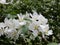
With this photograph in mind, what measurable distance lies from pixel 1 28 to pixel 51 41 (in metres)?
0.59

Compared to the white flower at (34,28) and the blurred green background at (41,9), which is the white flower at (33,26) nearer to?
the white flower at (34,28)

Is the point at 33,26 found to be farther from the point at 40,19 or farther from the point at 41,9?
the point at 41,9

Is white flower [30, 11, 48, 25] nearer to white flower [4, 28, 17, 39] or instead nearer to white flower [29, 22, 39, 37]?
white flower [29, 22, 39, 37]

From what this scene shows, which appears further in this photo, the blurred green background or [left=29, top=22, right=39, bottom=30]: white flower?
the blurred green background

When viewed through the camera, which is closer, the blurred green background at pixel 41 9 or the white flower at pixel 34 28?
the white flower at pixel 34 28

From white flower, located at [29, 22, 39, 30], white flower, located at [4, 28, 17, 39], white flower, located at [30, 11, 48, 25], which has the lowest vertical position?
white flower, located at [4, 28, 17, 39]

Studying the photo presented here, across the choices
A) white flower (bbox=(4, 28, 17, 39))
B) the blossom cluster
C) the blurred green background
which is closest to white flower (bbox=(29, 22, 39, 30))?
the blossom cluster

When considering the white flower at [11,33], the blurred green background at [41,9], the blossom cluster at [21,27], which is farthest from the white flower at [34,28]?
the blurred green background at [41,9]

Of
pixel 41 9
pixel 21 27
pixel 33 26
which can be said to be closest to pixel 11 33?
pixel 21 27

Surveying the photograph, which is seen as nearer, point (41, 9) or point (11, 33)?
point (11, 33)

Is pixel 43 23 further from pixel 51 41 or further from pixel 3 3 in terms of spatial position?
pixel 3 3

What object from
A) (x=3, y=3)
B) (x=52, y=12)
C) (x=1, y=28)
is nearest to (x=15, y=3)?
(x=3, y=3)

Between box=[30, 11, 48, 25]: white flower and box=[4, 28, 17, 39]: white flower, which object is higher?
box=[30, 11, 48, 25]: white flower

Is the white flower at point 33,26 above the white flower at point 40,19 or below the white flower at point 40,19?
below
